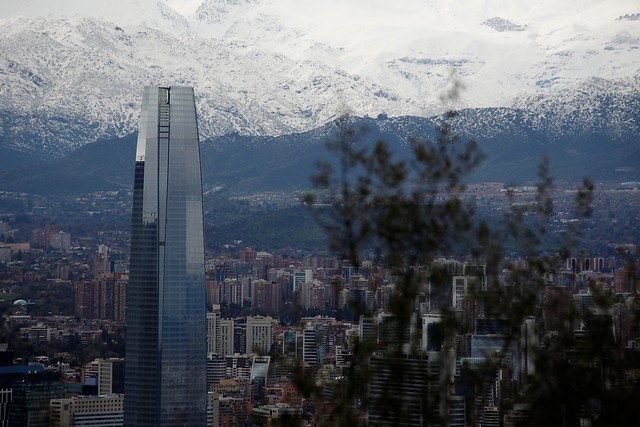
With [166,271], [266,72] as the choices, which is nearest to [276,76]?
[266,72]

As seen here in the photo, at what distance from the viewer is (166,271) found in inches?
876

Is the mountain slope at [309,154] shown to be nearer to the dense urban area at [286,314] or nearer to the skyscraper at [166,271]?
the dense urban area at [286,314]

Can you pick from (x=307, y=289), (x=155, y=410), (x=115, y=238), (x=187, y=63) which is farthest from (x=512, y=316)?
(x=187, y=63)

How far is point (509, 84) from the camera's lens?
192ft

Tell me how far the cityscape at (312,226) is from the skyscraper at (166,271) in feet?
0.10

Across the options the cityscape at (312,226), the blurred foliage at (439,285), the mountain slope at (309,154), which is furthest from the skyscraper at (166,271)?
the mountain slope at (309,154)

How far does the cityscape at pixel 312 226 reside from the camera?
325 inches

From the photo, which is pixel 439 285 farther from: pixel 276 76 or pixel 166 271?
pixel 276 76

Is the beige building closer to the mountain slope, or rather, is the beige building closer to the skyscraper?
the skyscraper

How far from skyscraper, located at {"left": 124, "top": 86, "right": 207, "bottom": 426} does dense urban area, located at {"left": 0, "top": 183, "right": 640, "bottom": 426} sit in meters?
0.58

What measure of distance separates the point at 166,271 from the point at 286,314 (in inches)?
296

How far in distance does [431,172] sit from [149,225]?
14343 mm

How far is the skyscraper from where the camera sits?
22.0 meters

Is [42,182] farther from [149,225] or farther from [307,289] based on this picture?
[149,225]
